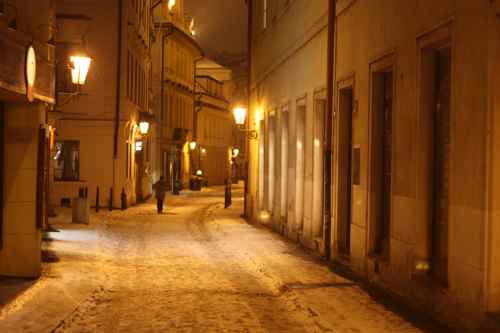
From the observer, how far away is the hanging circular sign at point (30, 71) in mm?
10625

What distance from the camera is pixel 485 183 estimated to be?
7809mm

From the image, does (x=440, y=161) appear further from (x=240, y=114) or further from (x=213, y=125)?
(x=213, y=125)

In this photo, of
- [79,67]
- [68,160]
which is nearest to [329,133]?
[79,67]

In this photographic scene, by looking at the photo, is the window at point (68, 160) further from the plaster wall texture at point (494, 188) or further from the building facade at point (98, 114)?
the plaster wall texture at point (494, 188)

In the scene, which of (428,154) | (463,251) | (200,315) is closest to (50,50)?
(200,315)

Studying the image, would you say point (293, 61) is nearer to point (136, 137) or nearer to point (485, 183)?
point (485, 183)

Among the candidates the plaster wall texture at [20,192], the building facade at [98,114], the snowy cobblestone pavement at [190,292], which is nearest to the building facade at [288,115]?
the snowy cobblestone pavement at [190,292]

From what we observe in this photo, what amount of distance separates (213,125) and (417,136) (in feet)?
181

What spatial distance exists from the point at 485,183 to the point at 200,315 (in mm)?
3698

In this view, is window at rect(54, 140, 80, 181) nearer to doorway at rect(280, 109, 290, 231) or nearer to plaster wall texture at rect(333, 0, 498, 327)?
doorway at rect(280, 109, 290, 231)

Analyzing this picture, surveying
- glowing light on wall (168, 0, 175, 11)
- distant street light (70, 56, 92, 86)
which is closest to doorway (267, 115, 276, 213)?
distant street light (70, 56, 92, 86)

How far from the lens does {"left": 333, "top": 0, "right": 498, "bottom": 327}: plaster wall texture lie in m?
8.01

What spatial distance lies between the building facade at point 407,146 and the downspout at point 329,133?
6 cm

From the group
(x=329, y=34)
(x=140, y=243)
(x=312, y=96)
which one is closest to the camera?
(x=329, y=34)
